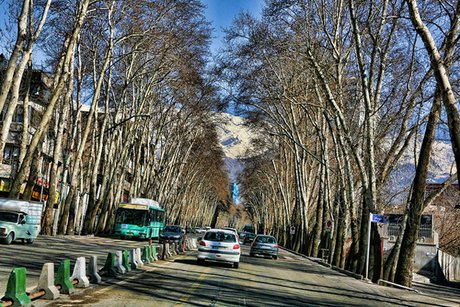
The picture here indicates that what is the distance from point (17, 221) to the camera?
2552cm

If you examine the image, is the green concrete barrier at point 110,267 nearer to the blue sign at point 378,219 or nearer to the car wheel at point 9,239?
the car wheel at point 9,239

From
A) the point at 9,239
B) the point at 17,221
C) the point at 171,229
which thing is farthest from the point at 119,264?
the point at 171,229

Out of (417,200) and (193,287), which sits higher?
(417,200)

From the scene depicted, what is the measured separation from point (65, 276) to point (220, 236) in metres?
11.6

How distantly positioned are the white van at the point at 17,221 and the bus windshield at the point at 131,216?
1433cm

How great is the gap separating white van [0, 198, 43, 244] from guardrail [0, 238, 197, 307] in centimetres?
706

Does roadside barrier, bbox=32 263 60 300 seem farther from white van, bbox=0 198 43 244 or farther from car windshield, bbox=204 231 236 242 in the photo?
white van, bbox=0 198 43 244

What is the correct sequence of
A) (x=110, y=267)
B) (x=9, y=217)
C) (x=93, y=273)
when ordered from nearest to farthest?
1. (x=93, y=273)
2. (x=110, y=267)
3. (x=9, y=217)

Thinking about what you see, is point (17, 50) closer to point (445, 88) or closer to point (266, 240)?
point (445, 88)

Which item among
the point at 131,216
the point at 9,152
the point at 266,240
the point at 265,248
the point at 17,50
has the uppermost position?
the point at 17,50

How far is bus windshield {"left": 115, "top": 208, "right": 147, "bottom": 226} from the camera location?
4125cm

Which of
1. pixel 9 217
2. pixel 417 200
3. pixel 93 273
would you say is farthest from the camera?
pixel 9 217

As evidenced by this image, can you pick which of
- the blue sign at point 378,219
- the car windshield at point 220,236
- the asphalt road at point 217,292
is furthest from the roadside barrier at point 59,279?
the blue sign at point 378,219

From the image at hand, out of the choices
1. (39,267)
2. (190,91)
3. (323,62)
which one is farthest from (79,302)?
(190,91)
